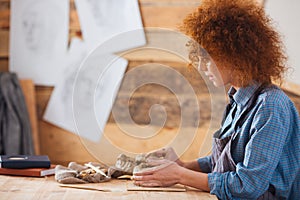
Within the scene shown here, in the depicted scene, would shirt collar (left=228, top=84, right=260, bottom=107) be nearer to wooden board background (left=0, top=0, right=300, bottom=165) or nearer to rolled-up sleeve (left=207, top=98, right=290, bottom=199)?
rolled-up sleeve (left=207, top=98, right=290, bottom=199)

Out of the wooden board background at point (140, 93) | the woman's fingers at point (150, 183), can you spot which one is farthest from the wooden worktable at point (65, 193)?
the wooden board background at point (140, 93)

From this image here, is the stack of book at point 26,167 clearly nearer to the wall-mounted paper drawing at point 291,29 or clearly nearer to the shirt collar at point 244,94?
the shirt collar at point 244,94

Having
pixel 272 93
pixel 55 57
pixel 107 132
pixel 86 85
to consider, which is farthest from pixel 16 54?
pixel 272 93

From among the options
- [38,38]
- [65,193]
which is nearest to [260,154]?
[65,193]

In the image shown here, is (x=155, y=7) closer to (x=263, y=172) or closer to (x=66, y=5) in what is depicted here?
(x=66, y=5)

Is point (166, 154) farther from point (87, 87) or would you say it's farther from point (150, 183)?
point (87, 87)

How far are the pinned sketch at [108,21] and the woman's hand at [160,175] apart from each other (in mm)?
1922

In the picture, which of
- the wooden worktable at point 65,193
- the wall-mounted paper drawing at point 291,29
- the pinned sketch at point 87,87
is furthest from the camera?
the pinned sketch at point 87,87

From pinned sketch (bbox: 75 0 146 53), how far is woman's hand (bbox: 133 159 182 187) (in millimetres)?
1922

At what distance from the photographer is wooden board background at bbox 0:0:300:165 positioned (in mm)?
3771

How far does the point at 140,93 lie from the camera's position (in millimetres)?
3844

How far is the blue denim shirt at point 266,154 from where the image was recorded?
179 centimetres

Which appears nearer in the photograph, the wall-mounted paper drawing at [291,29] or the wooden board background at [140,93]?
the wall-mounted paper drawing at [291,29]

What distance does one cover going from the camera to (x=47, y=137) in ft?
12.8
